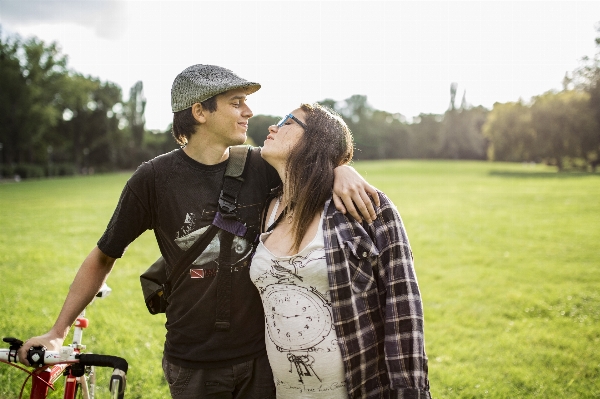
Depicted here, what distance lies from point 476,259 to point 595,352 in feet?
17.5

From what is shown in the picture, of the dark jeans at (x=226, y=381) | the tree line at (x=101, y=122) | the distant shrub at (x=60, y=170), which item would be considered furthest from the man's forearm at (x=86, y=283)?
the distant shrub at (x=60, y=170)

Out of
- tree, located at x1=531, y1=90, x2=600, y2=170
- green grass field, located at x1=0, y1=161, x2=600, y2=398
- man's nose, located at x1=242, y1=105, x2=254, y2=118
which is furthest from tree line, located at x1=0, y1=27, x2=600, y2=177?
man's nose, located at x1=242, y1=105, x2=254, y2=118

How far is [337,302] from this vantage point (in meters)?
2.14

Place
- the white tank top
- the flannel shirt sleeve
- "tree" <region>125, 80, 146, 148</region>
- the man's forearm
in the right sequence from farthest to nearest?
"tree" <region>125, 80, 146, 148</region>, the man's forearm, the white tank top, the flannel shirt sleeve

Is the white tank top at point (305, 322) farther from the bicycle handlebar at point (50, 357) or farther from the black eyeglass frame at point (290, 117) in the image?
the bicycle handlebar at point (50, 357)

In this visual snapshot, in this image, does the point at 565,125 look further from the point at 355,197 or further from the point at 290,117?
the point at 355,197

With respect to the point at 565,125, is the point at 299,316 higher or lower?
lower

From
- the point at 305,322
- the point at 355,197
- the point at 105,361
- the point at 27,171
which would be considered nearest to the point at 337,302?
the point at 305,322

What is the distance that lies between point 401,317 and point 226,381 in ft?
3.31

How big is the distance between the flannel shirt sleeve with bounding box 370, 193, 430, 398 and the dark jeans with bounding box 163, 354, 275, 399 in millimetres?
749

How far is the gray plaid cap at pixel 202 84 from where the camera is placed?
257cm

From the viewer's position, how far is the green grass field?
5035mm

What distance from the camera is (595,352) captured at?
557cm

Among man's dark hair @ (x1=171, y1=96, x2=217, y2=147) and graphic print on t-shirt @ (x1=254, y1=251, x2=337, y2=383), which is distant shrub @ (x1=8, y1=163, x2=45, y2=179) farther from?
graphic print on t-shirt @ (x1=254, y1=251, x2=337, y2=383)
